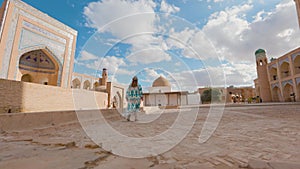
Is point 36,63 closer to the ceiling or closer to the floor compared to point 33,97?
closer to the ceiling

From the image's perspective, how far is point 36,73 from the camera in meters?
13.7

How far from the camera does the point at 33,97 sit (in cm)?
630

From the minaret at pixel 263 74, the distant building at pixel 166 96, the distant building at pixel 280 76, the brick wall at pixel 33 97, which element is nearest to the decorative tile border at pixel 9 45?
the brick wall at pixel 33 97

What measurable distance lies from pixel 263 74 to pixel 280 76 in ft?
10.1

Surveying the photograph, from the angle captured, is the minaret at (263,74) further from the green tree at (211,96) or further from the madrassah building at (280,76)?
the green tree at (211,96)

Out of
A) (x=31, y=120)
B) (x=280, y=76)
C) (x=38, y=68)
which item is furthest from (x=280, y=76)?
(x=38, y=68)

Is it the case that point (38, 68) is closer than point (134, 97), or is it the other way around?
point (134, 97)

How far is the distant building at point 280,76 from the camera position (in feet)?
50.6

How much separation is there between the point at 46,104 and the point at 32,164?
6733mm

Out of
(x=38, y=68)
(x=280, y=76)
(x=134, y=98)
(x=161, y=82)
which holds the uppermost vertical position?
(x=161, y=82)

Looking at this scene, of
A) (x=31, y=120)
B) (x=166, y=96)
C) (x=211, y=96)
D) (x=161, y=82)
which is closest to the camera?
(x=31, y=120)

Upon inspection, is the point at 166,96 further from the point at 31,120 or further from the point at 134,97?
the point at 31,120

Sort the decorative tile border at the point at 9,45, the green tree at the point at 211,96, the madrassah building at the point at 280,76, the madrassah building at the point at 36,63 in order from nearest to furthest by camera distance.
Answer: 1. the madrassah building at the point at 36,63
2. the decorative tile border at the point at 9,45
3. the madrassah building at the point at 280,76
4. the green tree at the point at 211,96

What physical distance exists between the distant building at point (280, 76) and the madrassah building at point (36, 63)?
18.0 meters
